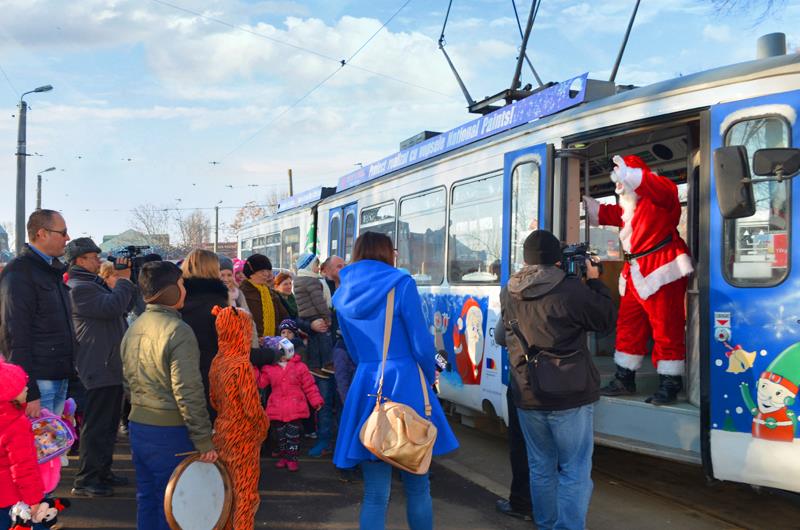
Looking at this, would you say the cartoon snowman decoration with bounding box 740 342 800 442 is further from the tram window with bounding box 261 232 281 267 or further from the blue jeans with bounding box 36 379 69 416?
the tram window with bounding box 261 232 281 267

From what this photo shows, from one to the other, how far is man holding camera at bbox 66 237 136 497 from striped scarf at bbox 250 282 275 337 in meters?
1.32

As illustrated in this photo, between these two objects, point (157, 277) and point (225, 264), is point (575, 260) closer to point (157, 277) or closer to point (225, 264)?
point (157, 277)

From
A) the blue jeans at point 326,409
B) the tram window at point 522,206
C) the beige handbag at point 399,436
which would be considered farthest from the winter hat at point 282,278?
the beige handbag at point 399,436

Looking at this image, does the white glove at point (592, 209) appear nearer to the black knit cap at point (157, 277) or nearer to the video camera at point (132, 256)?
the black knit cap at point (157, 277)

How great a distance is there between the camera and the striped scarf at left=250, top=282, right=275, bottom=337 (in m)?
6.32

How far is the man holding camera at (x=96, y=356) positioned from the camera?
5.10 metres

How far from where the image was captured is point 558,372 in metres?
3.85

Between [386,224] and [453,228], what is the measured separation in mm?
1827

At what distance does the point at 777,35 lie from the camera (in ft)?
17.5

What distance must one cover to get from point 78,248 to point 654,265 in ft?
14.1

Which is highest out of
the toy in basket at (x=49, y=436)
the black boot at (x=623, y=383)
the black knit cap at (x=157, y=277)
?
the black knit cap at (x=157, y=277)

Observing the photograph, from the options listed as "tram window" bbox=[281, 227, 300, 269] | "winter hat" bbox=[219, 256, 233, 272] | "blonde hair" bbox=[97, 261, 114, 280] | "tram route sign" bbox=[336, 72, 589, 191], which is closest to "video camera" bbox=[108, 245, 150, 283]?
"blonde hair" bbox=[97, 261, 114, 280]

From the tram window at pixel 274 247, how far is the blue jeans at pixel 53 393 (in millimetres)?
10696

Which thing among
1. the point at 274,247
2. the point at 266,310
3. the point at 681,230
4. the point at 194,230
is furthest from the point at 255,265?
the point at 194,230
